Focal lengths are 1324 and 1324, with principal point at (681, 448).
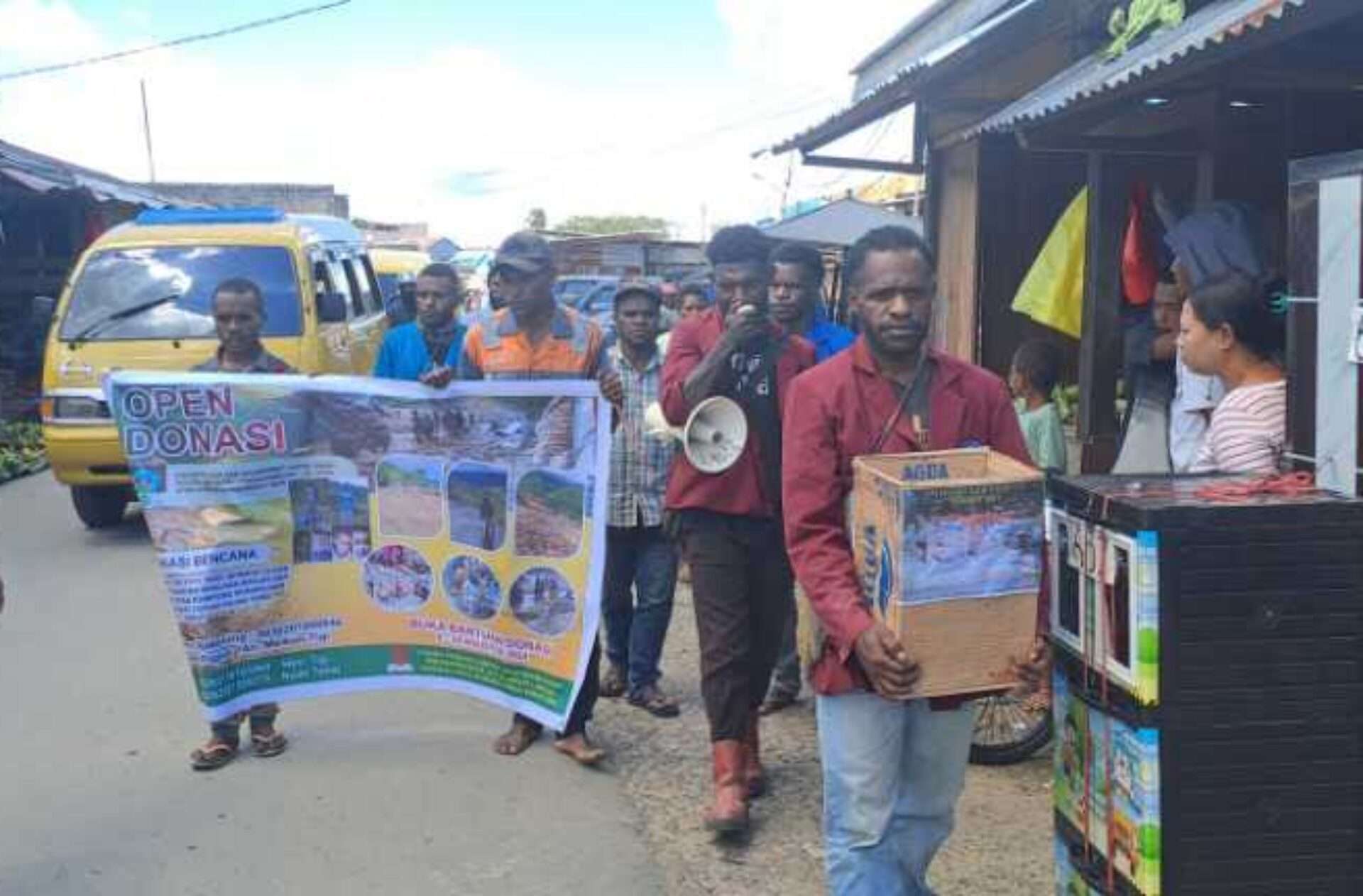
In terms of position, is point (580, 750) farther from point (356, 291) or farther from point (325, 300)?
point (356, 291)

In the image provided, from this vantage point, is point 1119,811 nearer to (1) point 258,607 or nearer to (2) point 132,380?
(1) point 258,607

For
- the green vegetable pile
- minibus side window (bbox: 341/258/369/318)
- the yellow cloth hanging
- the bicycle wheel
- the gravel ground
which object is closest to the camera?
the gravel ground

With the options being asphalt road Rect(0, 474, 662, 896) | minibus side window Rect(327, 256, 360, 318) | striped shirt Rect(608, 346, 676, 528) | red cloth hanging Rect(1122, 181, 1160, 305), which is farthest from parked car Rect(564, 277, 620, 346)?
asphalt road Rect(0, 474, 662, 896)

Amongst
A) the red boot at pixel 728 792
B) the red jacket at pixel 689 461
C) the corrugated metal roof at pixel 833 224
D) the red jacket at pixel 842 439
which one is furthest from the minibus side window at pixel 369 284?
the red jacket at pixel 842 439

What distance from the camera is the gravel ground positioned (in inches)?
164

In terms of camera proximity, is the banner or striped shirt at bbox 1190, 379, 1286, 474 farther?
the banner

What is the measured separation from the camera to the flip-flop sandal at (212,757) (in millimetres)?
5113

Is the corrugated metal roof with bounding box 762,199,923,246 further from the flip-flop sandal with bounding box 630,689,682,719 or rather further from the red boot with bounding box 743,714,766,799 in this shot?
the red boot with bounding box 743,714,766,799

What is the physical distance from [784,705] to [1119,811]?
10.2 ft

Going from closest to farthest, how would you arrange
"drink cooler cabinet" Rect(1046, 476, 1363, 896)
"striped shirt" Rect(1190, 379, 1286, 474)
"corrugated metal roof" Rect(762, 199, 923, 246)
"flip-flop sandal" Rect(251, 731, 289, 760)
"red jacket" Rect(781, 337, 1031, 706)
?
"drink cooler cabinet" Rect(1046, 476, 1363, 896), "red jacket" Rect(781, 337, 1031, 706), "striped shirt" Rect(1190, 379, 1286, 474), "flip-flop sandal" Rect(251, 731, 289, 760), "corrugated metal roof" Rect(762, 199, 923, 246)

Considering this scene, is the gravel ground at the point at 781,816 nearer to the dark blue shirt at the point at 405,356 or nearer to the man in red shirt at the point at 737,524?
the man in red shirt at the point at 737,524

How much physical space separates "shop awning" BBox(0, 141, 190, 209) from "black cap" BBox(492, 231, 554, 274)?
12.1 m

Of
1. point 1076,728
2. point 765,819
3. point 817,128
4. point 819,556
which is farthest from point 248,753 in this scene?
point 817,128

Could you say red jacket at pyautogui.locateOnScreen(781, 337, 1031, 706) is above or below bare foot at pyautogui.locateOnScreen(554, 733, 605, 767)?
above
